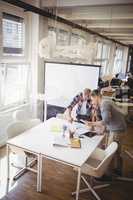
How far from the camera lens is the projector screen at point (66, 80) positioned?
4.23m

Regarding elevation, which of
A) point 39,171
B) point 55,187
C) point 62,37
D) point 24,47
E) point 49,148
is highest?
point 62,37

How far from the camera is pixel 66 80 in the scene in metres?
4.47

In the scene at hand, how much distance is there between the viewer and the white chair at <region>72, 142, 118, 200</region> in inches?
89.2

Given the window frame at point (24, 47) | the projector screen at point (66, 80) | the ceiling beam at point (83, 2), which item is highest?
the ceiling beam at point (83, 2)

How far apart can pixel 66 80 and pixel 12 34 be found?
150 centimetres

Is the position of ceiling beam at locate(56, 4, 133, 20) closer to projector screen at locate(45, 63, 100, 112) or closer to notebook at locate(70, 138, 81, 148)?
projector screen at locate(45, 63, 100, 112)

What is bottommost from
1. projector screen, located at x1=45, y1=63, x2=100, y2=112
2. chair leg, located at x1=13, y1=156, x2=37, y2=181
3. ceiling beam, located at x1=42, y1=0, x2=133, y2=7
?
chair leg, located at x1=13, y1=156, x2=37, y2=181

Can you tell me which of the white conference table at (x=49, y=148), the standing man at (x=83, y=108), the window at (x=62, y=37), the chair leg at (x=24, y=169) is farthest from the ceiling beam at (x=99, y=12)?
the chair leg at (x=24, y=169)

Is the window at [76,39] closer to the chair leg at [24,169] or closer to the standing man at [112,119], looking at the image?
the standing man at [112,119]

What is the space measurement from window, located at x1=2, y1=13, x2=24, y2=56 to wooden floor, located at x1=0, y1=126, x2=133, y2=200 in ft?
7.26

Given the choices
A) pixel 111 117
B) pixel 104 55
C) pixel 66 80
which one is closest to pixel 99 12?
pixel 66 80

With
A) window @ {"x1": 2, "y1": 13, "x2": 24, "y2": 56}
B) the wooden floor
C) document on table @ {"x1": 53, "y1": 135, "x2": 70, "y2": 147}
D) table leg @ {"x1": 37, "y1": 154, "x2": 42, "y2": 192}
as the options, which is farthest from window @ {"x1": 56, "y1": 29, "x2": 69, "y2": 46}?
table leg @ {"x1": 37, "y1": 154, "x2": 42, "y2": 192}

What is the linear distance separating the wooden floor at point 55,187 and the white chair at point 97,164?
Result: 0.35 feet

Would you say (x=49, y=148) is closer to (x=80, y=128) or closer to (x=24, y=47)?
(x=80, y=128)
